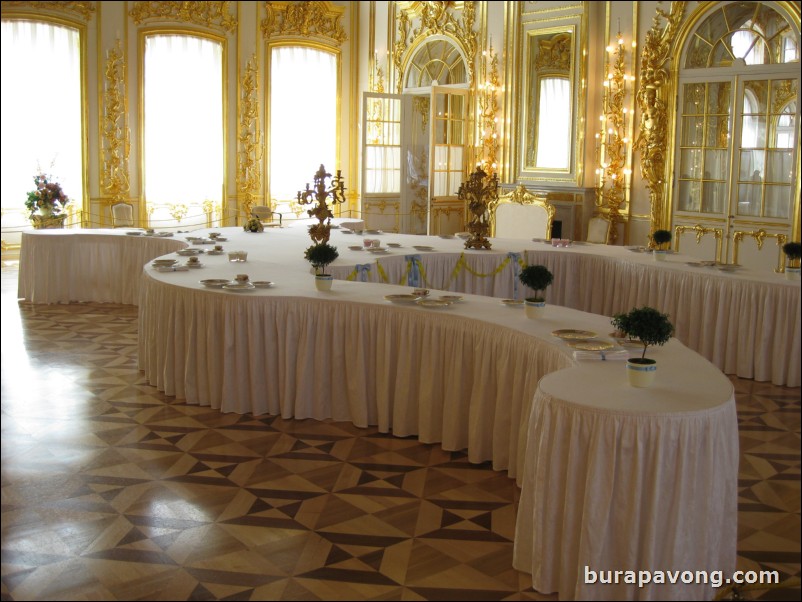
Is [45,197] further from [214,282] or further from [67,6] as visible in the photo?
[214,282]

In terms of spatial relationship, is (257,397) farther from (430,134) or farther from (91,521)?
(430,134)

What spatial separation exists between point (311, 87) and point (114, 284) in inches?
237

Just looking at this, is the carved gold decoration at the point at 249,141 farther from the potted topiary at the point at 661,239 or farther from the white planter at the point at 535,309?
the white planter at the point at 535,309

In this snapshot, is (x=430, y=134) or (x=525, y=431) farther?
(x=430, y=134)

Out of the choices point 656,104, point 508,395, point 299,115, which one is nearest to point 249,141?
point 299,115

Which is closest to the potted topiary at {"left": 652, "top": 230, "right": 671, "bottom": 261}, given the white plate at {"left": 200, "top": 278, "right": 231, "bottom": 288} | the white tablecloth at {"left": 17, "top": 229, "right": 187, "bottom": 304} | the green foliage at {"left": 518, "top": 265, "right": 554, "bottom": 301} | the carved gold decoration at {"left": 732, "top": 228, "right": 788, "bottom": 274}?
the carved gold decoration at {"left": 732, "top": 228, "right": 788, "bottom": 274}

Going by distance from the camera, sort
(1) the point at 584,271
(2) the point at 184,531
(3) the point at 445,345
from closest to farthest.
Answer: (2) the point at 184,531 → (3) the point at 445,345 → (1) the point at 584,271

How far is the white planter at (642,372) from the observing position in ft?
10.7

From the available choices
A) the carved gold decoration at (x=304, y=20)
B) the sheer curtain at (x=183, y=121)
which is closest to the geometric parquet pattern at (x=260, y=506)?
the sheer curtain at (x=183, y=121)

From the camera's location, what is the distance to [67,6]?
1194 cm

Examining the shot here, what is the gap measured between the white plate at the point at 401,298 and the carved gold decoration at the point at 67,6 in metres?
8.98

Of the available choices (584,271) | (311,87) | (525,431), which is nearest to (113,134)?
(311,87)

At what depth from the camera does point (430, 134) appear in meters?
12.5

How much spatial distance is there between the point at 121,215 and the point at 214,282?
6.55 meters
